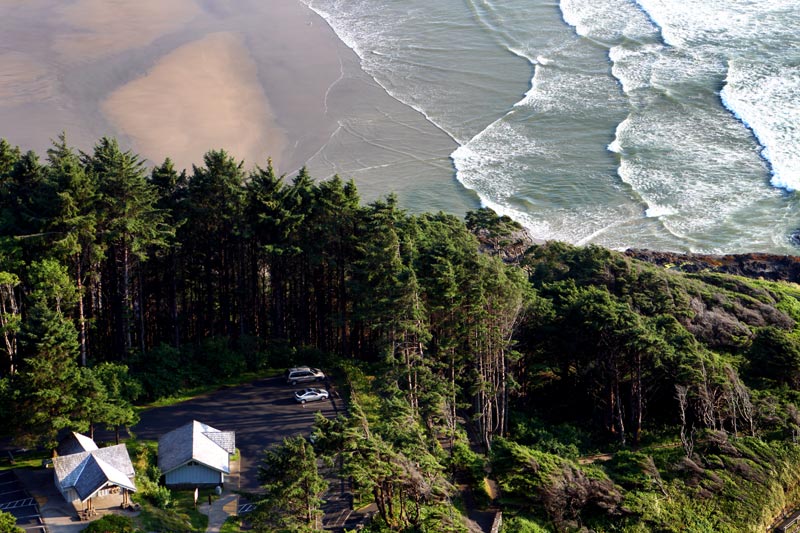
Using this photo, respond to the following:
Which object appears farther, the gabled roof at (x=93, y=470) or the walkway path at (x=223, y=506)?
the walkway path at (x=223, y=506)

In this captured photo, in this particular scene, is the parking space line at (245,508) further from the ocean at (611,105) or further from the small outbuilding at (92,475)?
the ocean at (611,105)

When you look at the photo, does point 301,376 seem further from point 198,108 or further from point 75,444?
point 198,108

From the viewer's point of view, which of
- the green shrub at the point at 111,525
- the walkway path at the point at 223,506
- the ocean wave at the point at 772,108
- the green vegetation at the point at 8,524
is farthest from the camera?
the ocean wave at the point at 772,108

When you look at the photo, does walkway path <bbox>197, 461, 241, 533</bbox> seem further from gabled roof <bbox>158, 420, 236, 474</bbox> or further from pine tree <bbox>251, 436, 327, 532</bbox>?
pine tree <bbox>251, 436, 327, 532</bbox>

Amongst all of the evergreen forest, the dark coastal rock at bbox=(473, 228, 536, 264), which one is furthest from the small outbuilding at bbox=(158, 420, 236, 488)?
the dark coastal rock at bbox=(473, 228, 536, 264)

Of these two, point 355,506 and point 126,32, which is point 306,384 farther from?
point 126,32

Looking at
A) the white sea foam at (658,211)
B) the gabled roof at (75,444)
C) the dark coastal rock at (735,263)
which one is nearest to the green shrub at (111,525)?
the gabled roof at (75,444)

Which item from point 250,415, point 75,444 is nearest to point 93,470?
point 75,444

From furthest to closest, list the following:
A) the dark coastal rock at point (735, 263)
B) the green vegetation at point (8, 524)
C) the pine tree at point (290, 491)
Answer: the dark coastal rock at point (735, 263), the green vegetation at point (8, 524), the pine tree at point (290, 491)
